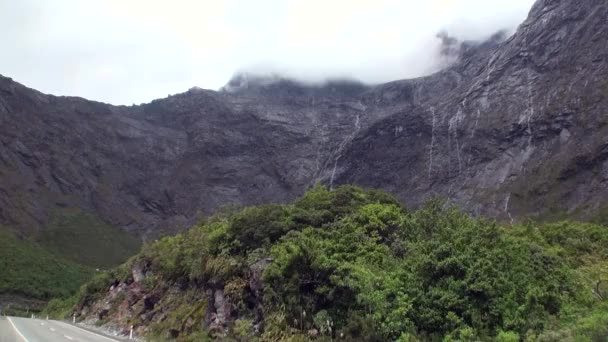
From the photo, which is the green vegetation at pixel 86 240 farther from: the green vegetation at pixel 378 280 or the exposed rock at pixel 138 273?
the green vegetation at pixel 378 280

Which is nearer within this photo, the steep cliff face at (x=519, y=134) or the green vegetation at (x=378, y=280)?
the green vegetation at (x=378, y=280)

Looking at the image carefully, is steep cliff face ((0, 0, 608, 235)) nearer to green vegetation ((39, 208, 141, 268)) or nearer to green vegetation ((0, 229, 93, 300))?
green vegetation ((39, 208, 141, 268))

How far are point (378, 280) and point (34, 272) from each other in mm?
72200

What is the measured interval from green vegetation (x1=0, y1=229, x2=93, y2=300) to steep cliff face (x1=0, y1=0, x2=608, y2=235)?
17.6 m

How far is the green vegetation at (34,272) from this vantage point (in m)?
71.2

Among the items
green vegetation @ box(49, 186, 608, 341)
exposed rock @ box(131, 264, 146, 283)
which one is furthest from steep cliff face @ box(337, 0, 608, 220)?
green vegetation @ box(49, 186, 608, 341)

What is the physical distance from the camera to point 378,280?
16.2 m

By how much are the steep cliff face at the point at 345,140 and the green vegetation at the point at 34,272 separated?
57.7 feet

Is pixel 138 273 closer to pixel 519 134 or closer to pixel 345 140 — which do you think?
pixel 519 134

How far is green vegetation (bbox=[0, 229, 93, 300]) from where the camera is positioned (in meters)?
71.2

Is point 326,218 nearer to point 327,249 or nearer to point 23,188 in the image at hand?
point 327,249

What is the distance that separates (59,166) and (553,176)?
98.5 meters

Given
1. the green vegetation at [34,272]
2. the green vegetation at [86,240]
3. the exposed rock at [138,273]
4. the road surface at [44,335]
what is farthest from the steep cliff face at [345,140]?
the road surface at [44,335]

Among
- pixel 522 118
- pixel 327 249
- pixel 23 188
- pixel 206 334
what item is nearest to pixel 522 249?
pixel 327 249
